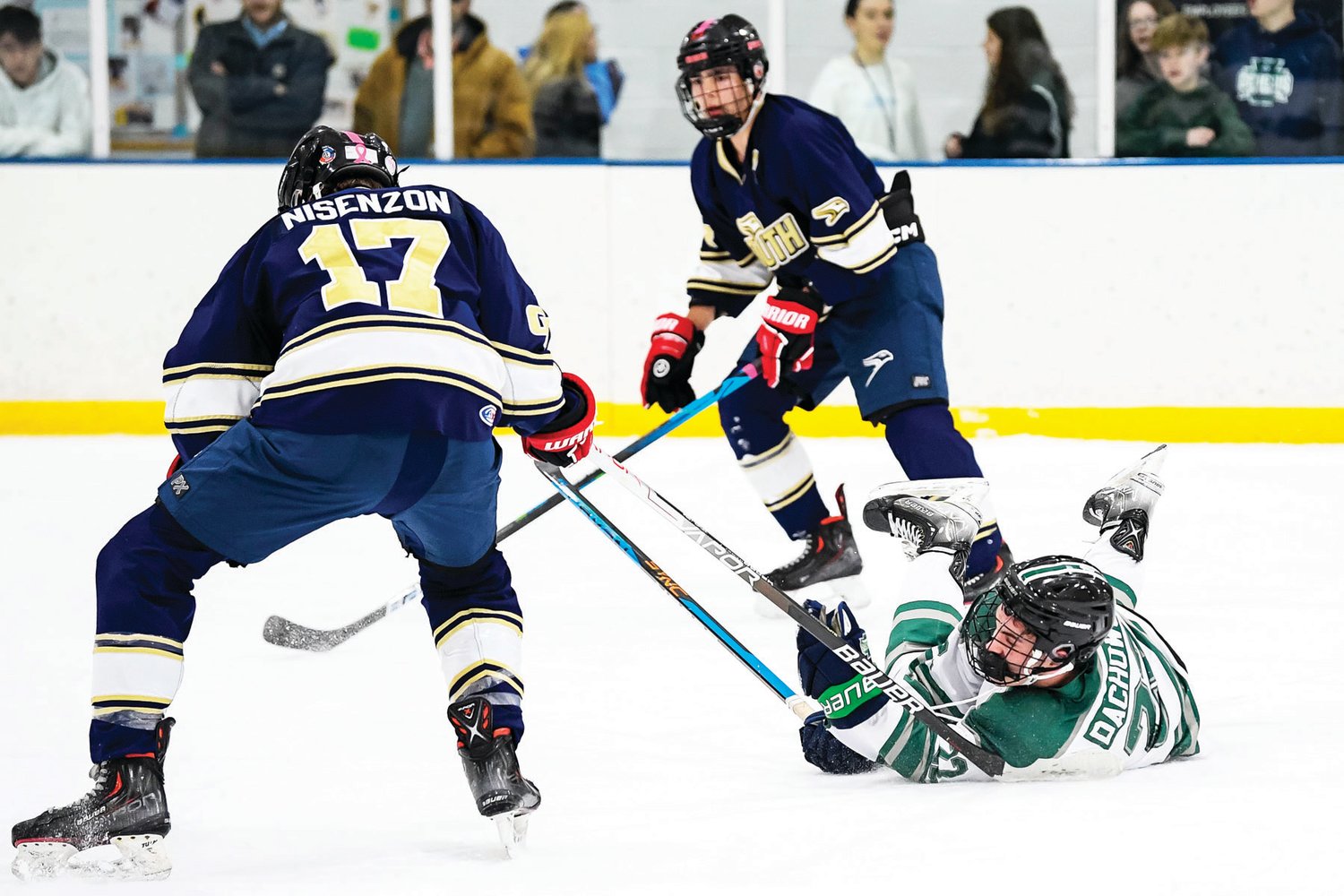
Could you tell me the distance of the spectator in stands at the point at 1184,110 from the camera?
19.1 ft

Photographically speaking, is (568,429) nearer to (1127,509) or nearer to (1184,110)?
(1127,509)

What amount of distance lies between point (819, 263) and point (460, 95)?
305cm

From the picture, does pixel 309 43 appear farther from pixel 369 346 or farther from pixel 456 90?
pixel 369 346

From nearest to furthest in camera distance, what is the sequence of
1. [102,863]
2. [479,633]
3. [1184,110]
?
[102,863] → [479,633] → [1184,110]

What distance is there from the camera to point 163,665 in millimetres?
1883

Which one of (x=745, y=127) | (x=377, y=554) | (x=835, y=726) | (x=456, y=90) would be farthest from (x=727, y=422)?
(x=456, y=90)

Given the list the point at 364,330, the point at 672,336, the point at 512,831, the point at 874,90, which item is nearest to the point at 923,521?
the point at 512,831

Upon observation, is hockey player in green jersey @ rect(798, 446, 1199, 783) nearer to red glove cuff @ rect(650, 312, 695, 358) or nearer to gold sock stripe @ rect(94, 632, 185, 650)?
gold sock stripe @ rect(94, 632, 185, 650)

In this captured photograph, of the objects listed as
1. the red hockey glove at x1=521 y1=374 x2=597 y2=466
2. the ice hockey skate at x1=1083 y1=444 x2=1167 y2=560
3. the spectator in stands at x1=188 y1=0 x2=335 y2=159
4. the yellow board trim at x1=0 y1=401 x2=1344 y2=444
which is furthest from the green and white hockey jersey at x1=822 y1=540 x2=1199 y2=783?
the spectator in stands at x1=188 y1=0 x2=335 y2=159

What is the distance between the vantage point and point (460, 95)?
19.8ft

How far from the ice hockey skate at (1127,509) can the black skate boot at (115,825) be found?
1584mm

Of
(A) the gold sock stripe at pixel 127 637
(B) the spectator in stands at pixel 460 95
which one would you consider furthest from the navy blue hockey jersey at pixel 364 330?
(B) the spectator in stands at pixel 460 95

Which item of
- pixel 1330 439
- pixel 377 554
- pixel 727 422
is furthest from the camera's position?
pixel 1330 439

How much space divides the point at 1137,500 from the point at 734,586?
1.15 m
